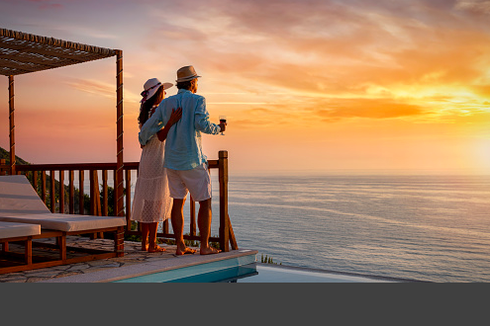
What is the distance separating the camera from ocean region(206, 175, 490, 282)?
98.5 feet

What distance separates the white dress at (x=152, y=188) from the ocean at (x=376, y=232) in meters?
13.6

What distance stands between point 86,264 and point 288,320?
7.77 feet

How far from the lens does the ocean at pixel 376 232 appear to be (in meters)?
30.0

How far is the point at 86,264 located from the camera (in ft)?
16.3

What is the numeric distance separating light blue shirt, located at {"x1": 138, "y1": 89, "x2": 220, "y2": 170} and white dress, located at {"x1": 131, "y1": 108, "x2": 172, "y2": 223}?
315mm

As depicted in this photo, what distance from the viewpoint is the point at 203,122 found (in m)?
4.89

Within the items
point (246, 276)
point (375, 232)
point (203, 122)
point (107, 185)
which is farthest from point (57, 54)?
point (375, 232)

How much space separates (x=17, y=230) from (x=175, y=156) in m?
1.51

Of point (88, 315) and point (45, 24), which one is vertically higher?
point (45, 24)

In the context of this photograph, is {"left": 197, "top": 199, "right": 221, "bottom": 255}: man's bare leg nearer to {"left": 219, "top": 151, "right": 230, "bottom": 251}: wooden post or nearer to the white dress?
{"left": 219, "top": 151, "right": 230, "bottom": 251}: wooden post

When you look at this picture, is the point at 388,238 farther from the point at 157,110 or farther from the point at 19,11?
the point at 157,110

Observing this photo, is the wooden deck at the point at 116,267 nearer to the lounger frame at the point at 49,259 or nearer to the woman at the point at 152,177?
the lounger frame at the point at 49,259

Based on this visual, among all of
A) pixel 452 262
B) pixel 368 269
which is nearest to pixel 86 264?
pixel 368 269

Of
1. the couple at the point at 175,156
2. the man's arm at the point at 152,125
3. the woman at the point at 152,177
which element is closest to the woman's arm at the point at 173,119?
the couple at the point at 175,156
